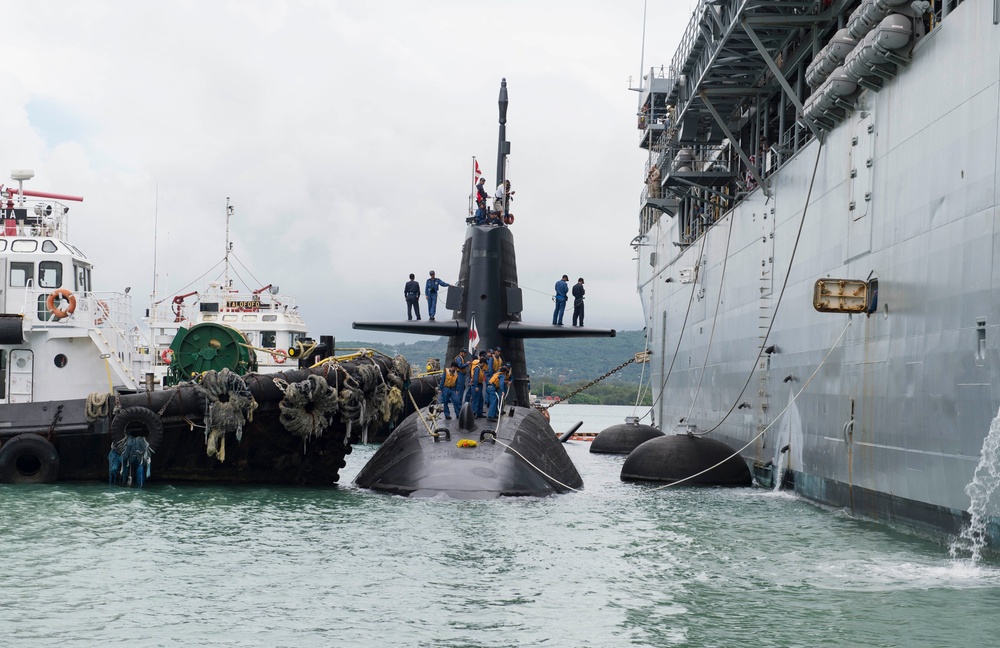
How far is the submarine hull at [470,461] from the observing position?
2145 centimetres

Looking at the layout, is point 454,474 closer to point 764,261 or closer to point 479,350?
point 479,350

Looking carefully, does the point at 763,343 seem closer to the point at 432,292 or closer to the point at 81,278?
the point at 432,292

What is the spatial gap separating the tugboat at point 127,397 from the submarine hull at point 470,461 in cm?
95

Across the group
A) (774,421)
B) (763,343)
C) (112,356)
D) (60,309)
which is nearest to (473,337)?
(763,343)

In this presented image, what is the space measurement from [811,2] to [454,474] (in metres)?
12.7

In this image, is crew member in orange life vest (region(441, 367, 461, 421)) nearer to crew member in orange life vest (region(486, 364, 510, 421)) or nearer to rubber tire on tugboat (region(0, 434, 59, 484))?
crew member in orange life vest (region(486, 364, 510, 421))

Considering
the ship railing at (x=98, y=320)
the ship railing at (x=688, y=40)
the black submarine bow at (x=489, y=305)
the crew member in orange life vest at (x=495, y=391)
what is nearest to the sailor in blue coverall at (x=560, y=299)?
the black submarine bow at (x=489, y=305)

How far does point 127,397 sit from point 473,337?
9197mm

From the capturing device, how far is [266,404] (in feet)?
75.4

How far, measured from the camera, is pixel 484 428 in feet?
80.8

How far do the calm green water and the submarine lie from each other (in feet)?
2.64

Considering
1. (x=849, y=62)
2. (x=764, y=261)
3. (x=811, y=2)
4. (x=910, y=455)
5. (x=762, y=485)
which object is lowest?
(x=762, y=485)

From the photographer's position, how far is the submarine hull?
2145cm

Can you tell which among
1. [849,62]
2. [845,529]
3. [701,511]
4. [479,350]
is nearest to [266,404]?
[479,350]
